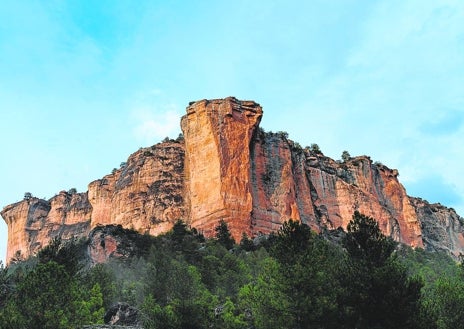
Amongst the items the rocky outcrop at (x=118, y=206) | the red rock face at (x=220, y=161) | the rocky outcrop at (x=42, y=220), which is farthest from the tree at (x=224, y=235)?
the rocky outcrop at (x=42, y=220)

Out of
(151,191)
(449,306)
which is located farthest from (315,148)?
(449,306)

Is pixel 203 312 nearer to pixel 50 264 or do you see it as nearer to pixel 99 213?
pixel 50 264

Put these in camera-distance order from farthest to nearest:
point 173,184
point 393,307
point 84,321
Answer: point 173,184 → point 84,321 → point 393,307

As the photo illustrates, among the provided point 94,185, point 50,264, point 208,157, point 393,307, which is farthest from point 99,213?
point 393,307

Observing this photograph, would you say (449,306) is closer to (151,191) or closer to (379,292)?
(379,292)

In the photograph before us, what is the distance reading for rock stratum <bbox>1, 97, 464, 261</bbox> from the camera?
82.9 metres

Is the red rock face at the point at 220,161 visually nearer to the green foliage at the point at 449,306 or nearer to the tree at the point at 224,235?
the tree at the point at 224,235

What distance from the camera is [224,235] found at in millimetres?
75375

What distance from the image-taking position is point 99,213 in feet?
348

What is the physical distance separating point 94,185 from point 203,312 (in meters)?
79.7

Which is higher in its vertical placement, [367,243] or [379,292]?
[367,243]

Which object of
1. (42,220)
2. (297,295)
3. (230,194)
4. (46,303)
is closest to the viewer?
(297,295)

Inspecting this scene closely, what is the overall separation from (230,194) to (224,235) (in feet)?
25.0

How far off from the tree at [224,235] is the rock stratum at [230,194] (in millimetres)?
1228
